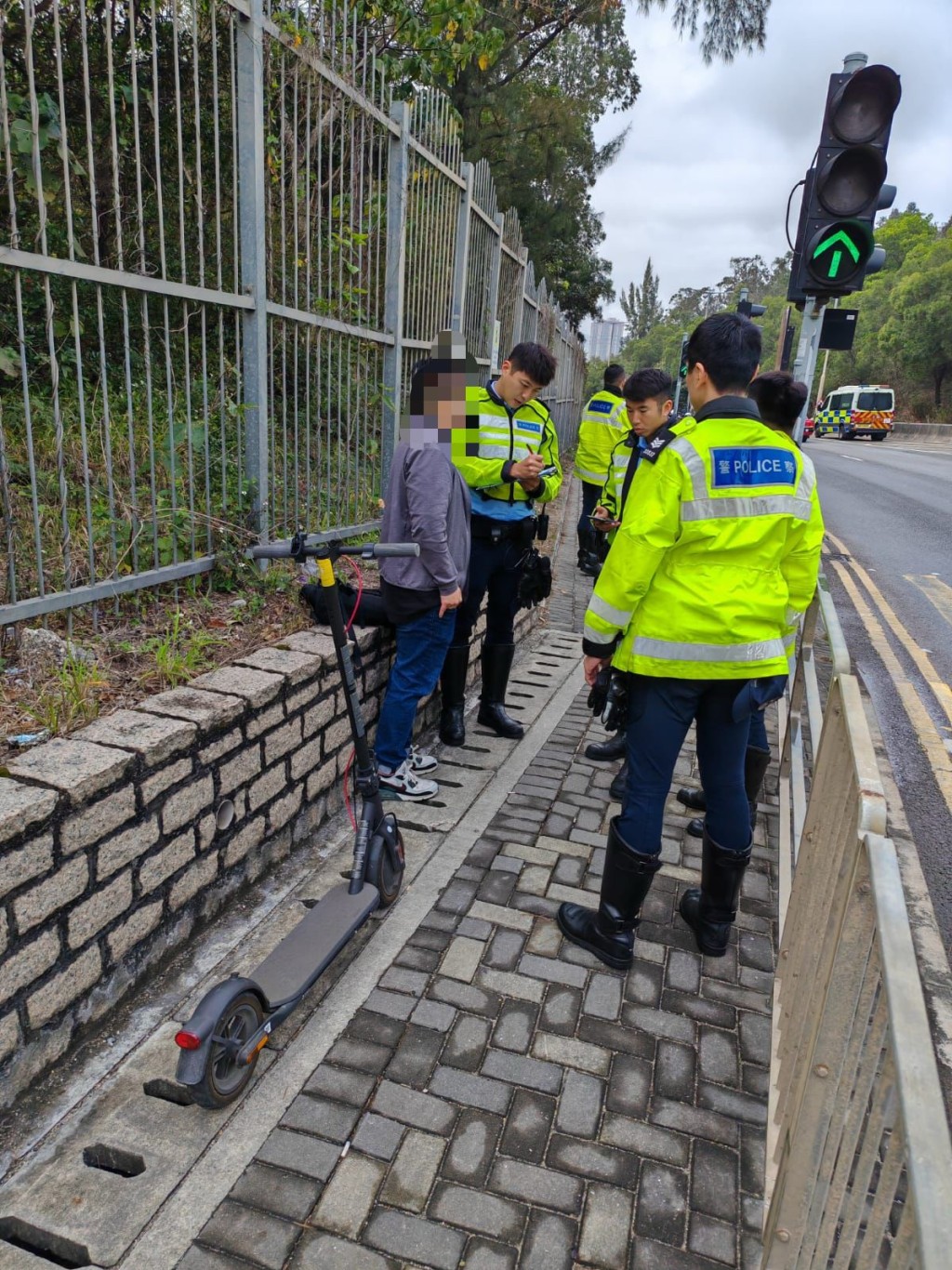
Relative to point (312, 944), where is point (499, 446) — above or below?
above

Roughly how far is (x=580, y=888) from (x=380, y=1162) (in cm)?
144

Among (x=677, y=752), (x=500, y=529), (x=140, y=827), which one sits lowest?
(x=140, y=827)

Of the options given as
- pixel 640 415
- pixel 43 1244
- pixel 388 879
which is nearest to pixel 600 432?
pixel 640 415

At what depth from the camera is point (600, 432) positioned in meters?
7.40

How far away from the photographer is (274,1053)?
2412mm

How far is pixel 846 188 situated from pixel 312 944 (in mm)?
5558

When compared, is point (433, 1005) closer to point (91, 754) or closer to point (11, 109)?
point (91, 754)

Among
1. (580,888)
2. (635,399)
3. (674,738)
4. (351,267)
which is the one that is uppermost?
(351,267)

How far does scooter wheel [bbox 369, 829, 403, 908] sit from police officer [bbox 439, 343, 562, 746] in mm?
1468

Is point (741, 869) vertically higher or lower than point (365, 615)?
lower

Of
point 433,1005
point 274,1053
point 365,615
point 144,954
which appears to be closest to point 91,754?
point 144,954

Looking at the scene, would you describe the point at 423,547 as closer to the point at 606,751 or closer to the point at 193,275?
Result: the point at 606,751

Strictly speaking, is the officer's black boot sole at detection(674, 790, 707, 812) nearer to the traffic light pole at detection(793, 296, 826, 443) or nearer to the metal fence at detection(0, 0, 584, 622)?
the metal fence at detection(0, 0, 584, 622)

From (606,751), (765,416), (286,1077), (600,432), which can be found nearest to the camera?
(286,1077)
